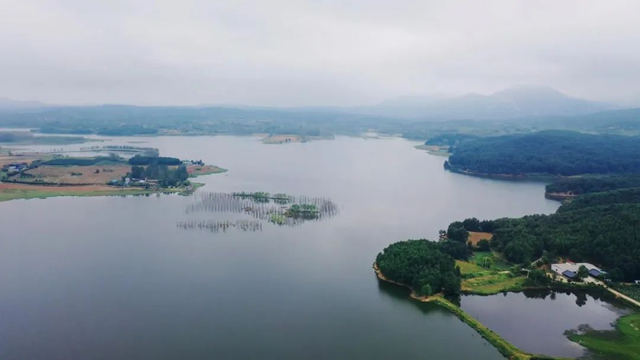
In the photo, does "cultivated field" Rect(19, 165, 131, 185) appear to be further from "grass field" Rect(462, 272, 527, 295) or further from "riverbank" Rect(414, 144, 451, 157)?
"riverbank" Rect(414, 144, 451, 157)

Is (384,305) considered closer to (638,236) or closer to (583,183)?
(638,236)

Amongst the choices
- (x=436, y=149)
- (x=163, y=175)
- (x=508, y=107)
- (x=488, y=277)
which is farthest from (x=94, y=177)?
(x=508, y=107)

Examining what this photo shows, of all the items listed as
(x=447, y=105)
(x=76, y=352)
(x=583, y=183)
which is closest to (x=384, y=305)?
(x=76, y=352)

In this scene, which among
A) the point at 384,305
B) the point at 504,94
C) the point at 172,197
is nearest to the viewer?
the point at 384,305

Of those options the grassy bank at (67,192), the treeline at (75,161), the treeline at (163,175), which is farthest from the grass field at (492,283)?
the treeline at (75,161)

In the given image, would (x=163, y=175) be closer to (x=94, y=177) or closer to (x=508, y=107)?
(x=94, y=177)

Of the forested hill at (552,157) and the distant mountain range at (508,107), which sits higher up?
the distant mountain range at (508,107)

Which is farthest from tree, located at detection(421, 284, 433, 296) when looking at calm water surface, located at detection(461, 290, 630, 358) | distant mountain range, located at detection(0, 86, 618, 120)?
distant mountain range, located at detection(0, 86, 618, 120)

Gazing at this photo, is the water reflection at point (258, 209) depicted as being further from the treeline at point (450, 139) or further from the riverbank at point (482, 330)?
the treeline at point (450, 139)
